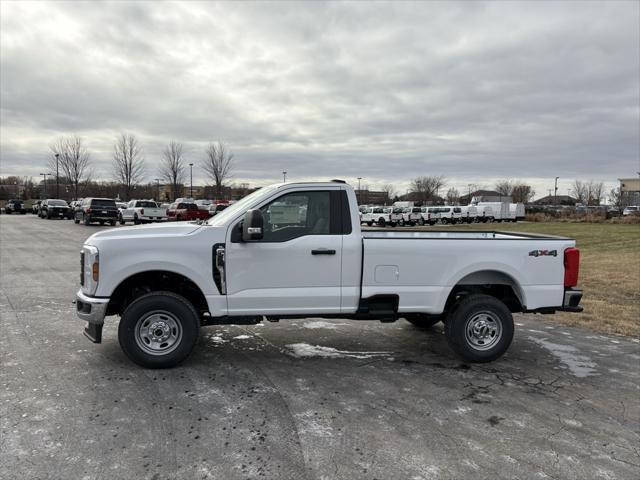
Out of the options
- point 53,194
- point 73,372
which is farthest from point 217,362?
point 53,194

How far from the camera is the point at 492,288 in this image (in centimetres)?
599

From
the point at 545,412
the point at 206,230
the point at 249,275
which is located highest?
the point at 206,230

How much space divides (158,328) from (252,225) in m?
1.47

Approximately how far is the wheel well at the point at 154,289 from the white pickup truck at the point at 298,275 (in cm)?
1

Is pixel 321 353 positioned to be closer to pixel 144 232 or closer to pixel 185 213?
pixel 144 232

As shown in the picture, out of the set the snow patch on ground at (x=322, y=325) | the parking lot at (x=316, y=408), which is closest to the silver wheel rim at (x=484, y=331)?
the parking lot at (x=316, y=408)

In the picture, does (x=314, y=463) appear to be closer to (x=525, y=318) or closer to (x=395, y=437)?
(x=395, y=437)

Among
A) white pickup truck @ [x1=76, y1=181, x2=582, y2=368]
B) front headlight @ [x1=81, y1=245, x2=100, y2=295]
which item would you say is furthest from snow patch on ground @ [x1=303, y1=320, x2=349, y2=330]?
front headlight @ [x1=81, y1=245, x2=100, y2=295]

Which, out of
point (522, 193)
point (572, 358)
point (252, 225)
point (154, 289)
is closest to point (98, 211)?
point (154, 289)

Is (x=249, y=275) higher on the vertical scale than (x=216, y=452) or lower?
higher

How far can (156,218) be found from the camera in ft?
110

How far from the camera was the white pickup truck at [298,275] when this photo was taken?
4.99 m

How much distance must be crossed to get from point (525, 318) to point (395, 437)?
5.04 m

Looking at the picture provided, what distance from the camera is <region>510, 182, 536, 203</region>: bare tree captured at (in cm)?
10769
